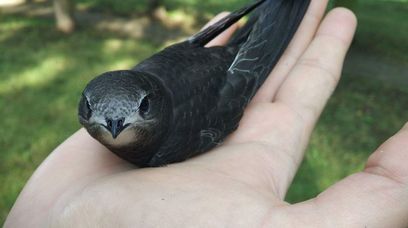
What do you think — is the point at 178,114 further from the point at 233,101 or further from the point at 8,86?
the point at 8,86

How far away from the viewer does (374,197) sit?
183cm

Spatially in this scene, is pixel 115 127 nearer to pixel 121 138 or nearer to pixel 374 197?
pixel 121 138

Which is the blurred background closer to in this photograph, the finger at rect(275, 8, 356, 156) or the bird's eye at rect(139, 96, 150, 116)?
the finger at rect(275, 8, 356, 156)

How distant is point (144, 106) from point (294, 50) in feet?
4.83

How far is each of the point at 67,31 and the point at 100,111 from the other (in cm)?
598

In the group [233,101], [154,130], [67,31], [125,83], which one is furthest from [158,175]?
[67,31]

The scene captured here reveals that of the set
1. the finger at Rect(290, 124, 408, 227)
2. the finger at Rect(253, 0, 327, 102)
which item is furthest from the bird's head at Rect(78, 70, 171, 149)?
the finger at Rect(253, 0, 327, 102)

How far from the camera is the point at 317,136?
475cm

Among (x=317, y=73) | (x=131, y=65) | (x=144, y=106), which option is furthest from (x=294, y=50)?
(x=131, y=65)

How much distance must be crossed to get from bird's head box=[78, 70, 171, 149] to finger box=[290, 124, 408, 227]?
767mm

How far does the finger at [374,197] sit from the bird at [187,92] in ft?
2.59

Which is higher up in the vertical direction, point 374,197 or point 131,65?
point 374,197

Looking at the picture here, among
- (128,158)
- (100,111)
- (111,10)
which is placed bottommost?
(111,10)

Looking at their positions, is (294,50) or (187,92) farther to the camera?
(294,50)
